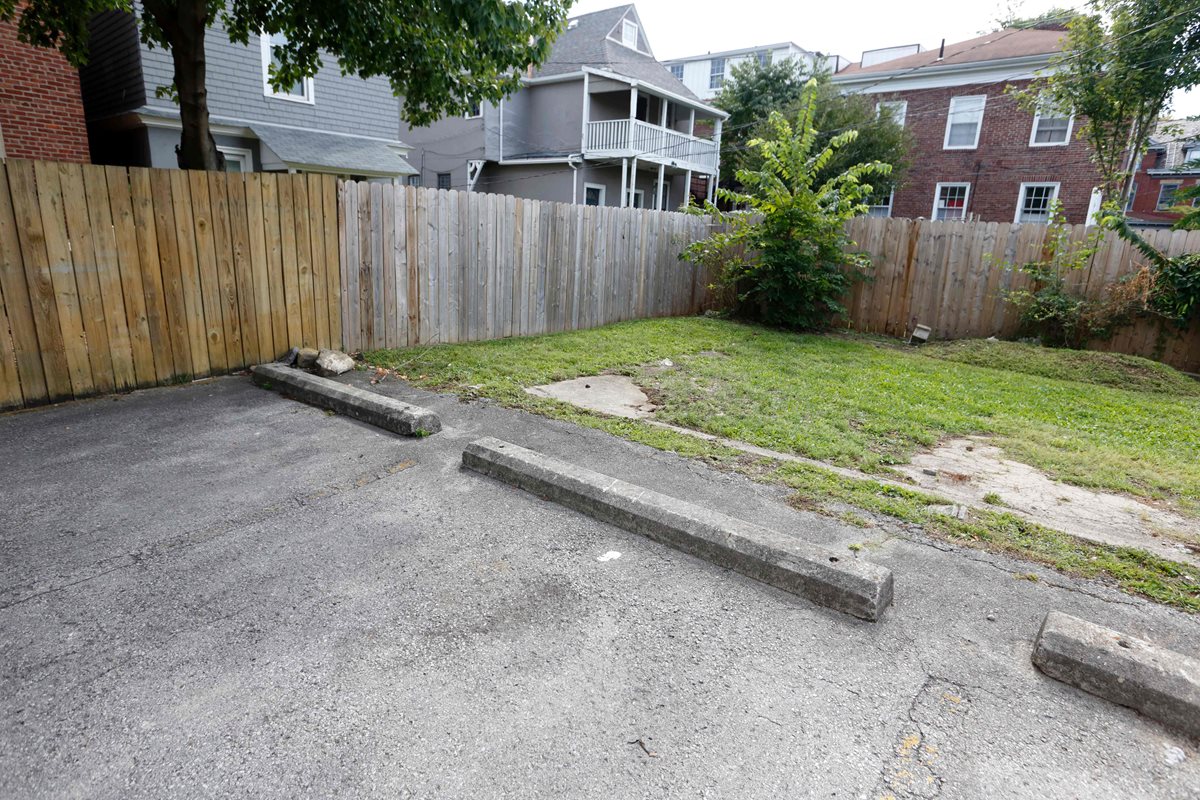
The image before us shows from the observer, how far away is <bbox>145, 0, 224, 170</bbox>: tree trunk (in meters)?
5.75

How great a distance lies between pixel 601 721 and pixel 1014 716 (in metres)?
1.33

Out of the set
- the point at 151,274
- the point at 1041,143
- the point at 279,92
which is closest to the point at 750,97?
the point at 1041,143

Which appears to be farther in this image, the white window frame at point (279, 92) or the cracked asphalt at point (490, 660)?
the white window frame at point (279, 92)

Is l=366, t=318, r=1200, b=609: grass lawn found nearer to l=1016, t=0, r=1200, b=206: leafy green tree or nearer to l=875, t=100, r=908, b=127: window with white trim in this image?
l=1016, t=0, r=1200, b=206: leafy green tree

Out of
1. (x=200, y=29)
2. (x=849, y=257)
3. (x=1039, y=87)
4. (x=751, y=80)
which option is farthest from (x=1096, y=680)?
(x=751, y=80)

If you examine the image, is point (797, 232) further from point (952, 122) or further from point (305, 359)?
point (952, 122)

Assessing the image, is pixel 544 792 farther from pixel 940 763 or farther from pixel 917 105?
→ pixel 917 105

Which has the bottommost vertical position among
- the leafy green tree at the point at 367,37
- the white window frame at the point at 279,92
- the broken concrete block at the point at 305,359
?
the broken concrete block at the point at 305,359

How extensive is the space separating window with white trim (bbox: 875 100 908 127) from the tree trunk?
21.2 m

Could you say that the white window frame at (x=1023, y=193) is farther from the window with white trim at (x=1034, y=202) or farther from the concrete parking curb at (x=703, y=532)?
the concrete parking curb at (x=703, y=532)

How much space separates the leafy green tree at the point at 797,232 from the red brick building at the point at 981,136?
47.0ft

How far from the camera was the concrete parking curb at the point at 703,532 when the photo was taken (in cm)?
256

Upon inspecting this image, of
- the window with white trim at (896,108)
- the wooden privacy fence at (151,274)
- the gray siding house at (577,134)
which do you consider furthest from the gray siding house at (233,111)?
the window with white trim at (896,108)

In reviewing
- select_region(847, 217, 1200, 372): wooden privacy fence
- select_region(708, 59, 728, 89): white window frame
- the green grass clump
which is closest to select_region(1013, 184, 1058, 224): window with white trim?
select_region(847, 217, 1200, 372): wooden privacy fence
